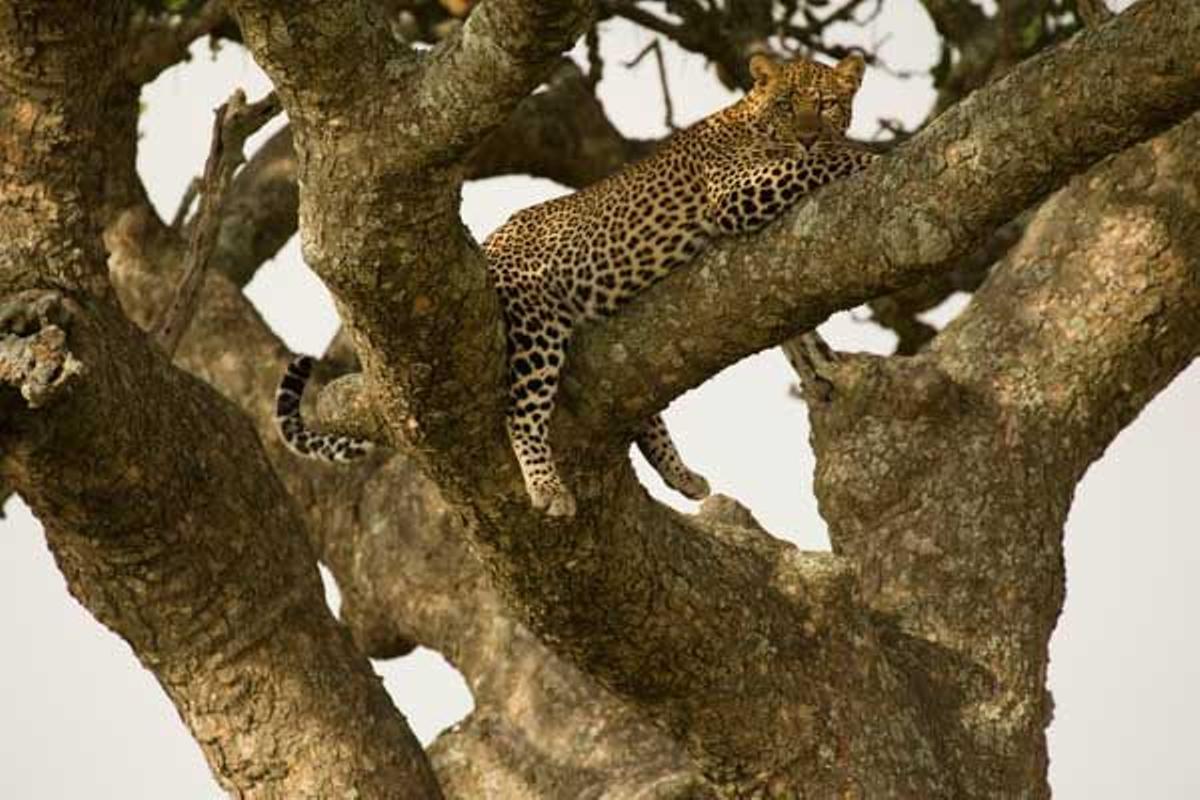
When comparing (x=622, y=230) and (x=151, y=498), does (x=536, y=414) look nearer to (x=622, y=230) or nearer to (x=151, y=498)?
(x=622, y=230)

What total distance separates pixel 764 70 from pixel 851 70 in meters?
0.29

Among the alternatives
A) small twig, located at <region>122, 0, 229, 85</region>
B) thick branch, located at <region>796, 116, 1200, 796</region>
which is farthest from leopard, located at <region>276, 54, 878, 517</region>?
small twig, located at <region>122, 0, 229, 85</region>

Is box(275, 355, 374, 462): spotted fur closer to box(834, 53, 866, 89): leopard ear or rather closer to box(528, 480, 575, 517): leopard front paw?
box(528, 480, 575, 517): leopard front paw

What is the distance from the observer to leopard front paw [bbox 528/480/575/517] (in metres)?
6.29

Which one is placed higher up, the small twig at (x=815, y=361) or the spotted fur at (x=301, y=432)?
the small twig at (x=815, y=361)

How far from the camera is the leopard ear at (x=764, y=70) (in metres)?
8.04

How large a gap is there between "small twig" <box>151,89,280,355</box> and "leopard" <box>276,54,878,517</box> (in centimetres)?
47

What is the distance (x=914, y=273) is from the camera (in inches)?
232

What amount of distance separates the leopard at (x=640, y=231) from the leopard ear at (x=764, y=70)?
2.3 inches

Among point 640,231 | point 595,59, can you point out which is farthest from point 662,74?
point 640,231

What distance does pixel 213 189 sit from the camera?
793cm

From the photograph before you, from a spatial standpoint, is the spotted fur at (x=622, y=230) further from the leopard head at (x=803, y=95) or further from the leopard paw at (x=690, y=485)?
the leopard paw at (x=690, y=485)

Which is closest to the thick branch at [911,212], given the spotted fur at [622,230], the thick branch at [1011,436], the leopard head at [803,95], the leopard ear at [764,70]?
the spotted fur at [622,230]

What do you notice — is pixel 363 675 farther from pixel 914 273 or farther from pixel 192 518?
pixel 914 273
